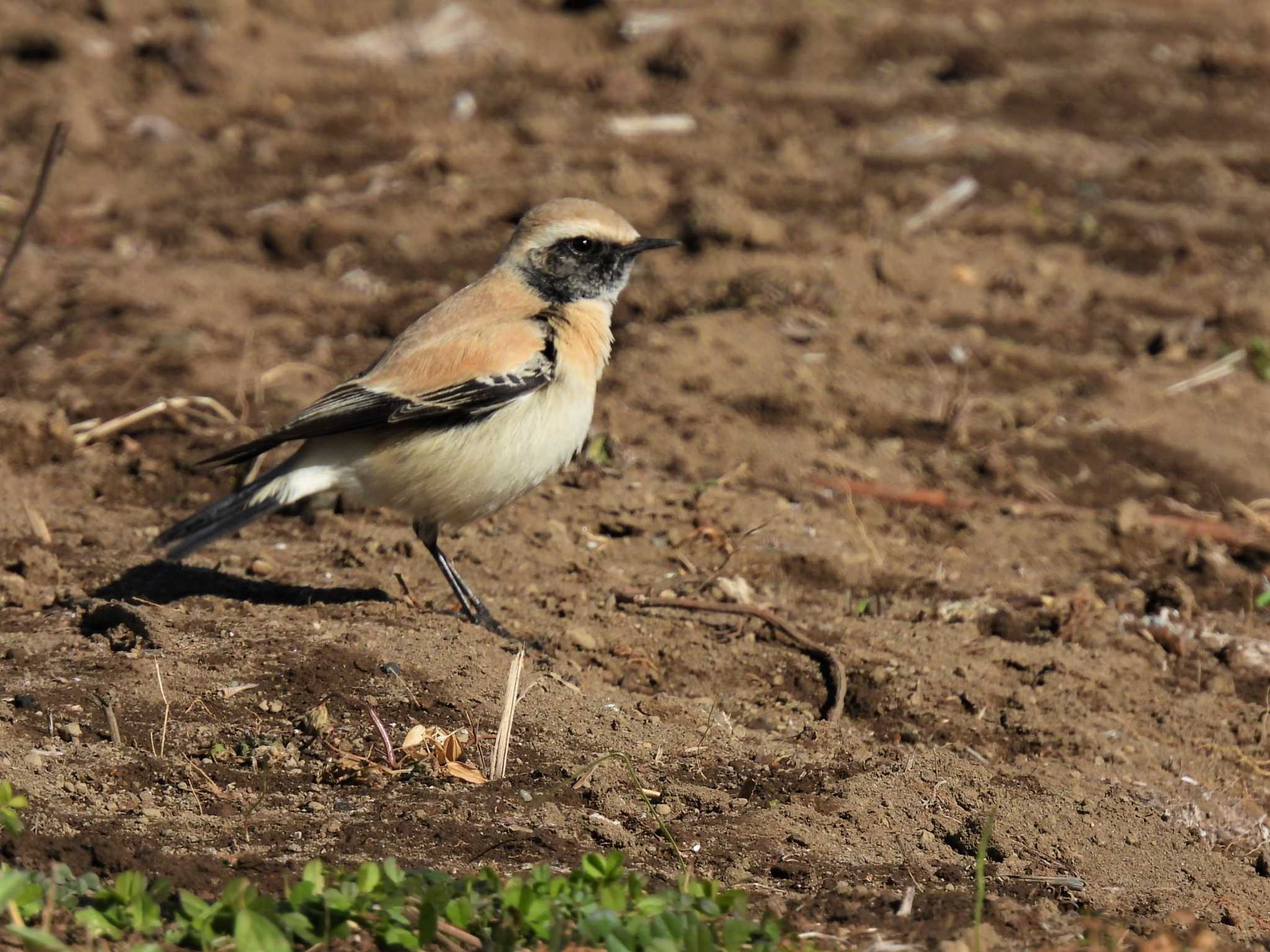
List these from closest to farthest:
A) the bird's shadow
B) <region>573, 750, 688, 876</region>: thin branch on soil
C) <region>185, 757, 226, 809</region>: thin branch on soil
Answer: <region>573, 750, 688, 876</region>: thin branch on soil
<region>185, 757, 226, 809</region>: thin branch on soil
the bird's shadow

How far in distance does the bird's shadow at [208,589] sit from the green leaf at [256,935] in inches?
101

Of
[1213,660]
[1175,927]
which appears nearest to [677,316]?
[1213,660]

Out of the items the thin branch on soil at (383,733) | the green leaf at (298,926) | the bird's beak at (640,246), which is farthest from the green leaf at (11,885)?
the bird's beak at (640,246)

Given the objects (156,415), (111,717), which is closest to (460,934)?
(111,717)

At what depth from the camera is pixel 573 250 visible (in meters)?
6.88

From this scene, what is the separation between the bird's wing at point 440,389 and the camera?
6309mm

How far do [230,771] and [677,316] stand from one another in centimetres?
483

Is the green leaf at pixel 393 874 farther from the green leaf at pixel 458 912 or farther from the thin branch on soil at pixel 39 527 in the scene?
the thin branch on soil at pixel 39 527

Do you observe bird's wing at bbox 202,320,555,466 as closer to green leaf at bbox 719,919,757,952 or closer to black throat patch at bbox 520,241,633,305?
black throat patch at bbox 520,241,633,305

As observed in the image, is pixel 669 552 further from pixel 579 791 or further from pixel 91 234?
pixel 91 234

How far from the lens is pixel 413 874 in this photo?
158 inches

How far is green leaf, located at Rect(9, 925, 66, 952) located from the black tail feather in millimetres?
2533

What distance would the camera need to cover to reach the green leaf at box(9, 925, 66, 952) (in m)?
3.52

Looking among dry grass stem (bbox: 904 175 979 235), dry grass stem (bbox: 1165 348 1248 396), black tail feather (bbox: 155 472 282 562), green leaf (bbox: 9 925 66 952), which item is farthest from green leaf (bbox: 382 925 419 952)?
dry grass stem (bbox: 904 175 979 235)
